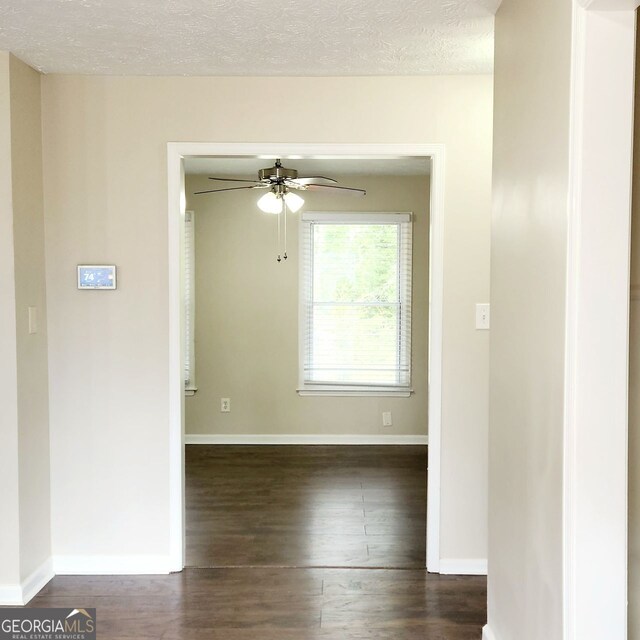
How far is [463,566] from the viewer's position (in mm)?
3236

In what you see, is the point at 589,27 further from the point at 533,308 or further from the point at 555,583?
the point at 555,583

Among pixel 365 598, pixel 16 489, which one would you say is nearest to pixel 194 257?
pixel 16 489

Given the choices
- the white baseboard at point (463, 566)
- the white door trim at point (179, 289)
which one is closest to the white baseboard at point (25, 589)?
the white door trim at point (179, 289)

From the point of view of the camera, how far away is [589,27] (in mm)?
1578

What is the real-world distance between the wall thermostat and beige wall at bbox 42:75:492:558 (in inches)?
1.7

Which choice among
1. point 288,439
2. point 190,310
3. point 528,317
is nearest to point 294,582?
point 528,317

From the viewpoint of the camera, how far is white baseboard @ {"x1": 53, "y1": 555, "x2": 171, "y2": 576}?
3.22 meters

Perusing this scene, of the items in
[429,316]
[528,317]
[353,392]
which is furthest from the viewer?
[353,392]

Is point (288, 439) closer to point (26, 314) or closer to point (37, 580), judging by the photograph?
point (37, 580)

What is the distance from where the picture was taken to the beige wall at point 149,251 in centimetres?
315

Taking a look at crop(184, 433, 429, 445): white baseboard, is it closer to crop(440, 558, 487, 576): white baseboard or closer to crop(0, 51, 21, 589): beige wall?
crop(440, 558, 487, 576): white baseboard

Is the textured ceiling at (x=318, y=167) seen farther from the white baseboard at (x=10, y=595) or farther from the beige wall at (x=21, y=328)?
the white baseboard at (x=10, y=595)

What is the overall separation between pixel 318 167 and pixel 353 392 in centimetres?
207

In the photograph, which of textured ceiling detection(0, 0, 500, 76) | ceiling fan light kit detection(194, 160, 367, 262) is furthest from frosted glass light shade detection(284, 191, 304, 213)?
textured ceiling detection(0, 0, 500, 76)
